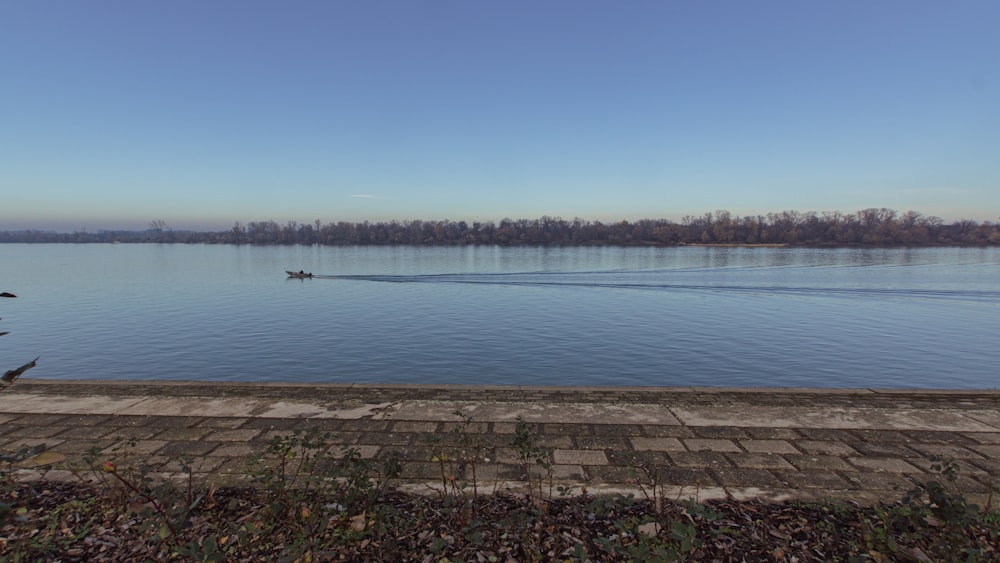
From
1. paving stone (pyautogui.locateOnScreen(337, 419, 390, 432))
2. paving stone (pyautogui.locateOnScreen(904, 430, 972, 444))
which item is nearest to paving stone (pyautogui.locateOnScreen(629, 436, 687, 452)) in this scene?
paving stone (pyautogui.locateOnScreen(904, 430, 972, 444))

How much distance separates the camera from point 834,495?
135 inches

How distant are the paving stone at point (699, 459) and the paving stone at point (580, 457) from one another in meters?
0.62

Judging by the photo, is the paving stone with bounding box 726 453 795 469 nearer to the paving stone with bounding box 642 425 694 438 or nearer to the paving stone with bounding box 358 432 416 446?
the paving stone with bounding box 642 425 694 438

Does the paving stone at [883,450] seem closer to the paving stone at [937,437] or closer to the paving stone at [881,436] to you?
the paving stone at [881,436]

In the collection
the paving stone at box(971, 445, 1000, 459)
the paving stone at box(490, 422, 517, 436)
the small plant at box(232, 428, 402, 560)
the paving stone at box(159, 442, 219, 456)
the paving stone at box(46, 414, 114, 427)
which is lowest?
the paving stone at box(490, 422, 517, 436)

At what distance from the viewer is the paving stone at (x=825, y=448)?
4211mm

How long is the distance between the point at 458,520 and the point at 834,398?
5.41m

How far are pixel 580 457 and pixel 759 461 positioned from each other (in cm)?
151

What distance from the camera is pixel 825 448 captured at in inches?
169

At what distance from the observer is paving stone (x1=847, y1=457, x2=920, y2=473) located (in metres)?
3.87

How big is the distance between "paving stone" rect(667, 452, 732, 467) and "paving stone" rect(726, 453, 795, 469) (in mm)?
87

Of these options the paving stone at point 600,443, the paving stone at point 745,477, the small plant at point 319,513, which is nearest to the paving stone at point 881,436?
the paving stone at point 745,477

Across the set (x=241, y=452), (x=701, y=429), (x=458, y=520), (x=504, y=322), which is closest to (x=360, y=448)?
(x=241, y=452)

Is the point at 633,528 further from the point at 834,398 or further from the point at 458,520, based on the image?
the point at 834,398
